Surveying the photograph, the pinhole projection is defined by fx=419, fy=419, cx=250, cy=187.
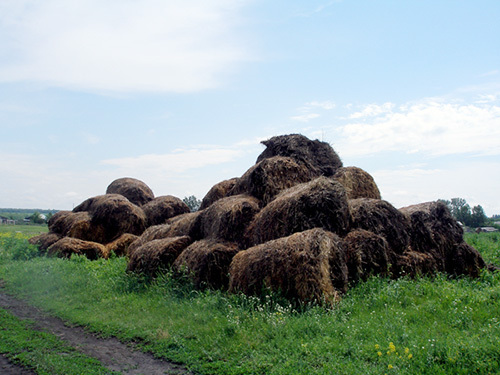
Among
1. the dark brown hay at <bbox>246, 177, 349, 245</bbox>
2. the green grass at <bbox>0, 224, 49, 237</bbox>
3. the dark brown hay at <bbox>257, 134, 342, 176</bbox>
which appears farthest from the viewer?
the green grass at <bbox>0, 224, 49, 237</bbox>

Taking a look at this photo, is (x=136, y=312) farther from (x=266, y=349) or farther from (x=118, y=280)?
(x=266, y=349)

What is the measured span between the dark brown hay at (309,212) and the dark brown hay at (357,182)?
2872mm

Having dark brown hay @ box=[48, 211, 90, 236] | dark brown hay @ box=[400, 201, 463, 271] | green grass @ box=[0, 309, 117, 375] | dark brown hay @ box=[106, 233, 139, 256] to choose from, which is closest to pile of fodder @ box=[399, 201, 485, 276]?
dark brown hay @ box=[400, 201, 463, 271]

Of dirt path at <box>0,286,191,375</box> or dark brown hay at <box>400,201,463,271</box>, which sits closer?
dirt path at <box>0,286,191,375</box>

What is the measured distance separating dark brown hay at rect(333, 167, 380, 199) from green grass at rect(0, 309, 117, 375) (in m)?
8.43

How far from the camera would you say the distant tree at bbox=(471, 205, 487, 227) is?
164 ft

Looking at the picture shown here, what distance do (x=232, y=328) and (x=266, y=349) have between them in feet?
2.91

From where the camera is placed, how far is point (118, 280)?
11.4 metres

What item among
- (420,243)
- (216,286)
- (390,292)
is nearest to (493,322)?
(390,292)

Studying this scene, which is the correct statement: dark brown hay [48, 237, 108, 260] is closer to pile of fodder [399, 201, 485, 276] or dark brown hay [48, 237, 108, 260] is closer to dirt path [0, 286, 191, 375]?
dirt path [0, 286, 191, 375]

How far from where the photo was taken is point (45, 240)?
17734 mm

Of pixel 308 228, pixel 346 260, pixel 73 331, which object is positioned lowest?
pixel 73 331

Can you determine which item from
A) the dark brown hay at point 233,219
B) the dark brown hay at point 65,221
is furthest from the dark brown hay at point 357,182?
the dark brown hay at point 65,221

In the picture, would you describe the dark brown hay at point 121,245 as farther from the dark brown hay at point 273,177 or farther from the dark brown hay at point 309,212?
the dark brown hay at point 309,212
